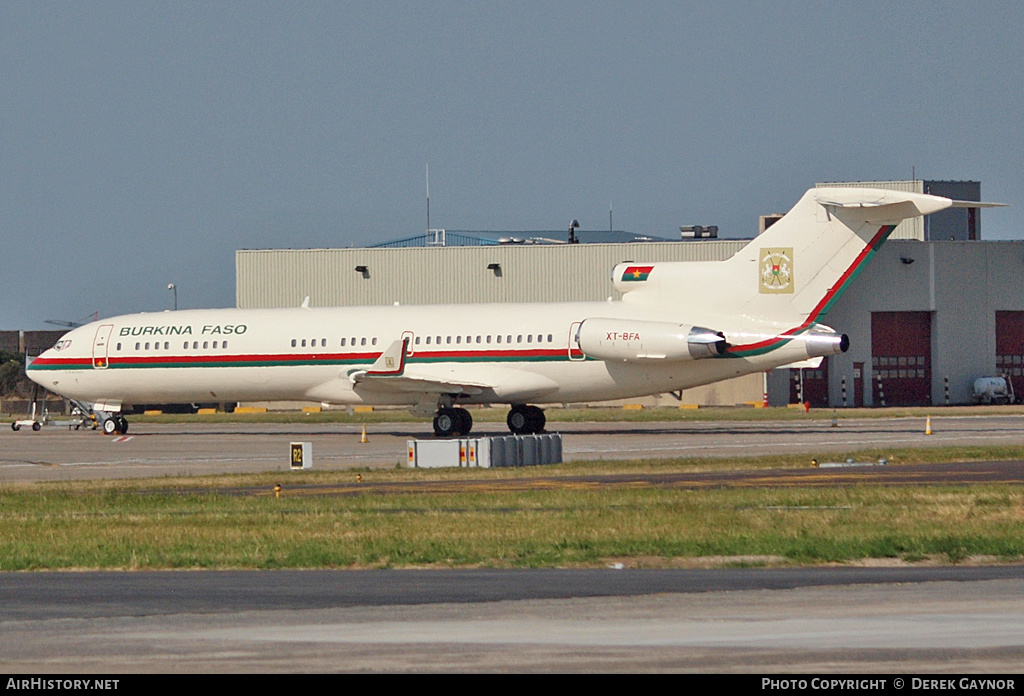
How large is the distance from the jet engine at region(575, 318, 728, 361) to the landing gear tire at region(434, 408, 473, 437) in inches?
181

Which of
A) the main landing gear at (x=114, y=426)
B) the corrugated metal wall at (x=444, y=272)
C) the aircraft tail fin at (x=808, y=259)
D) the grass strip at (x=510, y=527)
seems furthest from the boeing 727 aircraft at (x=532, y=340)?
the corrugated metal wall at (x=444, y=272)

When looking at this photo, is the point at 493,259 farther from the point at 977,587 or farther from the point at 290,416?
the point at 977,587

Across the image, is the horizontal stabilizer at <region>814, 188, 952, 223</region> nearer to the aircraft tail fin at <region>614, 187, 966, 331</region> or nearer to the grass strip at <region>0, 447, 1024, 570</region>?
the aircraft tail fin at <region>614, 187, 966, 331</region>

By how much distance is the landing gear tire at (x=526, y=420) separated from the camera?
1719 inches

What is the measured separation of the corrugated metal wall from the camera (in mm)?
67250

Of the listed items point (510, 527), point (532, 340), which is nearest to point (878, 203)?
point (532, 340)

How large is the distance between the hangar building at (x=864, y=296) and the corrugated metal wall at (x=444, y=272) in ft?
0.17

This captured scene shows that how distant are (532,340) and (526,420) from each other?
312 centimetres

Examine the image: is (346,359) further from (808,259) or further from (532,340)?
(808,259)

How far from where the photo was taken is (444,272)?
226ft

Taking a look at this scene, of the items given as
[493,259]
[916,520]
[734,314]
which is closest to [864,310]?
[493,259]

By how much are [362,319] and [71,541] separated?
26.6 m

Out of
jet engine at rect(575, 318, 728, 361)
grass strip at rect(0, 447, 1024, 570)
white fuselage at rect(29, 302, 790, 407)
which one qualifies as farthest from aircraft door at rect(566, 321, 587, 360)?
grass strip at rect(0, 447, 1024, 570)

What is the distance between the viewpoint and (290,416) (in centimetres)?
6159
